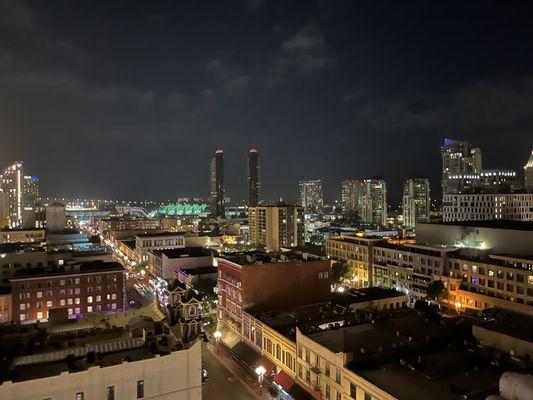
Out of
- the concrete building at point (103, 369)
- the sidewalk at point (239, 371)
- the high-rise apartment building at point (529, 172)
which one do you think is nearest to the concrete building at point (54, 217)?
the sidewalk at point (239, 371)

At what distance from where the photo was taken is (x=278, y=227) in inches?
5748

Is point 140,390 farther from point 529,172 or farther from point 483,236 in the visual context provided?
point 529,172

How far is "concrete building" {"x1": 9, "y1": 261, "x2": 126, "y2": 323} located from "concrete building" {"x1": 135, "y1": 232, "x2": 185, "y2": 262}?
45358 millimetres

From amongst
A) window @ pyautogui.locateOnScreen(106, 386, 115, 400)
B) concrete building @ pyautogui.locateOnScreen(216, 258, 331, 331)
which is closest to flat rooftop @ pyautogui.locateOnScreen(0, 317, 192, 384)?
window @ pyautogui.locateOnScreen(106, 386, 115, 400)

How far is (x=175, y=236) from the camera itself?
118 metres

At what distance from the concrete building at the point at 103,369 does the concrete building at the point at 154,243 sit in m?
83.7

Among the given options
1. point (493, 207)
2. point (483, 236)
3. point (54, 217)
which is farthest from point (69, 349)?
point (54, 217)

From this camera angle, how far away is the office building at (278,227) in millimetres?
146125

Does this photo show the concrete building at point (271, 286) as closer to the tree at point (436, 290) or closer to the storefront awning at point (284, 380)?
the storefront awning at point (284, 380)

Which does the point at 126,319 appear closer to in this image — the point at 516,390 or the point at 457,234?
the point at 516,390

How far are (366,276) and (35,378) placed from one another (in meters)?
68.9

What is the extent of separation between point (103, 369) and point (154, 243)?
315ft

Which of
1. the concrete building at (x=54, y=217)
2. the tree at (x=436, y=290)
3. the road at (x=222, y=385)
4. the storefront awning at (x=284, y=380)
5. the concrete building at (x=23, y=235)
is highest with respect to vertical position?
the concrete building at (x=54, y=217)

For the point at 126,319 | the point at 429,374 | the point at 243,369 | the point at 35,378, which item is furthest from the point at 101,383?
the point at 243,369
